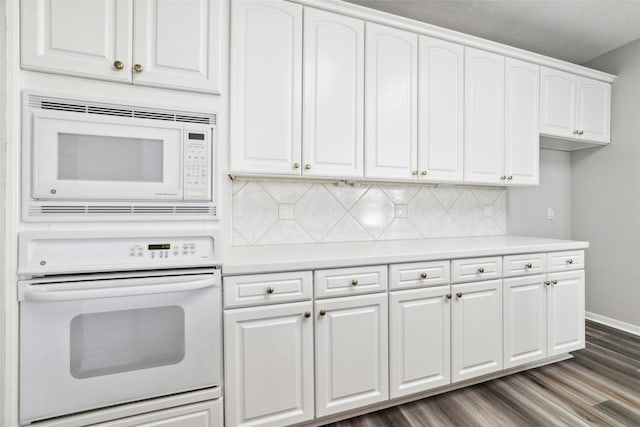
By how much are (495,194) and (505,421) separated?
6.12 feet

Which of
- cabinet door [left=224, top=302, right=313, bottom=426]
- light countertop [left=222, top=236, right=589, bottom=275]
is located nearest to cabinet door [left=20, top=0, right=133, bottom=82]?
light countertop [left=222, top=236, right=589, bottom=275]

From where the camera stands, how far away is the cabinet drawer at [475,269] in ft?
6.07

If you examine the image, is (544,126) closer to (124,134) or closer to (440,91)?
(440,91)

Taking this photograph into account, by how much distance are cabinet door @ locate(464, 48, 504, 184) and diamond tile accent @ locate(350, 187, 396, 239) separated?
1.98 ft

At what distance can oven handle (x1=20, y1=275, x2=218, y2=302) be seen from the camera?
44.1 inches

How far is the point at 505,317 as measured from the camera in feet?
6.56

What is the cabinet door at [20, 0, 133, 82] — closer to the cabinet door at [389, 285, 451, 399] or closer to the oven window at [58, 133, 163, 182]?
the oven window at [58, 133, 163, 182]

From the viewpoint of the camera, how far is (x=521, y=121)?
242cm

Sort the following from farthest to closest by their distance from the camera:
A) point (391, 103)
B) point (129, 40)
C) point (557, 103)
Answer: point (557, 103), point (391, 103), point (129, 40)

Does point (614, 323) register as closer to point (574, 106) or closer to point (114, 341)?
point (574, 106)

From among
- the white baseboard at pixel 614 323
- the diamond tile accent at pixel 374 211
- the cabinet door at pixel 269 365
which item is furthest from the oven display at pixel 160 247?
the white baseboard at pixel 614 323

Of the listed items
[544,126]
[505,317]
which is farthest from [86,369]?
[544,126]

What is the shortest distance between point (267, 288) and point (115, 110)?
989 mm

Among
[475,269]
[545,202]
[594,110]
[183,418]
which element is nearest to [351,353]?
[183,418]
